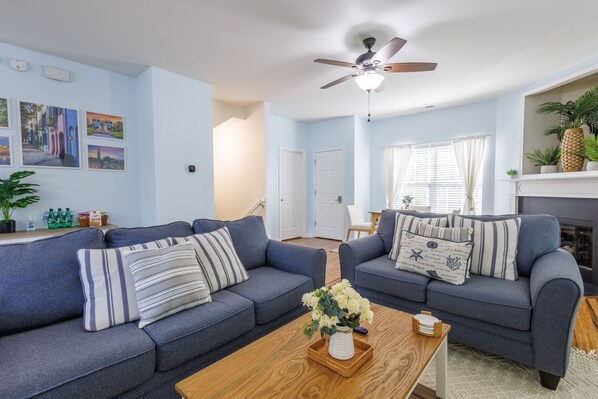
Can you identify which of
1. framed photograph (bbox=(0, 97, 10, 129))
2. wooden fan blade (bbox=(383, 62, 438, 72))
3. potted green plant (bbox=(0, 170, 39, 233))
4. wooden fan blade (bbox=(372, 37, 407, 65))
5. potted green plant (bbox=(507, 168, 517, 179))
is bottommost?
potted green plant (bbox=(0, 170, 39, 233))

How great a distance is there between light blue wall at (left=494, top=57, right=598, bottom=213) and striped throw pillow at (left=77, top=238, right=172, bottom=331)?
5.10 m

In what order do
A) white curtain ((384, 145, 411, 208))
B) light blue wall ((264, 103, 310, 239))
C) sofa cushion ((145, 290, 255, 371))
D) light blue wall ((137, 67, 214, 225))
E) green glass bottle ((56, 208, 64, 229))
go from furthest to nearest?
white curtain ((384, 145, 411, 208))
light blue wall ((264, 103, 310, 239))
light blue wall ((137, 67, 214, 225))
green glass bottle ((56, 208, 64, 229))
sofa cushion ((145, 290, 255, 371))

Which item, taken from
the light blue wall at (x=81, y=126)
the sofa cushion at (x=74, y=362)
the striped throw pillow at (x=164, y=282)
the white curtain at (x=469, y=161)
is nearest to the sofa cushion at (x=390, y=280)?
the striped throw pillow at (x=164, y=282)

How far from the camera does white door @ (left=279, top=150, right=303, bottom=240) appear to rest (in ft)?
19.6

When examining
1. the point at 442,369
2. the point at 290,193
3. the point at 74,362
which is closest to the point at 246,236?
the point at 74,362

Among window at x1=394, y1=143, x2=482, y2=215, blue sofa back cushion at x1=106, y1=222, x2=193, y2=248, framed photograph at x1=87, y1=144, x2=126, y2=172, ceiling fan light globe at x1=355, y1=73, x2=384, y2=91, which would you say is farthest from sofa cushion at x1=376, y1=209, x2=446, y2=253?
framed photograph at x1=87, y1=144, x2=126, y2=172

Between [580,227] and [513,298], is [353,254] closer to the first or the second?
[513,298]

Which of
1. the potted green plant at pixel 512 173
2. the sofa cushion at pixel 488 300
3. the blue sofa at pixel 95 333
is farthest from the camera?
the potted green plant at pixel 512 173

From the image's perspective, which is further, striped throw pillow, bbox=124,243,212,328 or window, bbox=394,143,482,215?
window, bbox=394,143,482,215

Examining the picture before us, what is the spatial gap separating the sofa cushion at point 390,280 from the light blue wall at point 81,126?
310 cm

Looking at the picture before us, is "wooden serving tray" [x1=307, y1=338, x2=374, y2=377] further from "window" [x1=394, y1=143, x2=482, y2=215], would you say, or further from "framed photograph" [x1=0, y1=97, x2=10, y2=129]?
"window" [x1=394, y1=143, x2=482, y2=215]

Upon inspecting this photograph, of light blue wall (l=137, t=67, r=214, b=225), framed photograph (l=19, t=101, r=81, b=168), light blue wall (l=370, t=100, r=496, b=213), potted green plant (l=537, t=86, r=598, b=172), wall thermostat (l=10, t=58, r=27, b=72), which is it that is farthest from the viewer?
light blue wall (l=370, t=100, r=496, b=213)

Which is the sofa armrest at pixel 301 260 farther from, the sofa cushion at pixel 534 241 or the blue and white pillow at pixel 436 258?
the sofa cushion at pixel 534 241

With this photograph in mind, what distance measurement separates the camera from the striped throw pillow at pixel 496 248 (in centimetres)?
201
